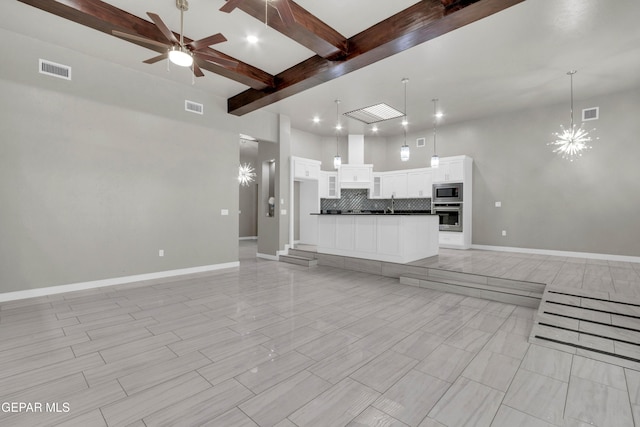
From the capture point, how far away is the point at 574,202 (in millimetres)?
6168

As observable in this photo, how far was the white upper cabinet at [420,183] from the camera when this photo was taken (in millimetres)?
7848

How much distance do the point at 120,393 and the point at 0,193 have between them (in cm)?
370

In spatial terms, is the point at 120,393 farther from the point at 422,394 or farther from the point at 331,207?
the point at 331,207

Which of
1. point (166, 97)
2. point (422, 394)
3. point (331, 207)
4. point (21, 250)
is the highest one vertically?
point (166, 97)

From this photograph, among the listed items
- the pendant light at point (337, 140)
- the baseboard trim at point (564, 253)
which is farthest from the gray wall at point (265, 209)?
the baseboard trim at point (564, 253)

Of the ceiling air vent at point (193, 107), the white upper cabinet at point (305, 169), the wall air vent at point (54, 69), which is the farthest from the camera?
the white upper cabinet at point (305, 169)

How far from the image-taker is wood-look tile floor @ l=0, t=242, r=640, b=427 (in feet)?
5.54

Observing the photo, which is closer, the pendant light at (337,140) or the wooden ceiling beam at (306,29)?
the wooden ceiling beam at (306,29)

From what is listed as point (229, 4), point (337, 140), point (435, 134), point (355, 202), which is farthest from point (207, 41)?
point (435, 134)

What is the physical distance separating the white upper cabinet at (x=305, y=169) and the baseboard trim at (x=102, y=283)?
2894 millimetres

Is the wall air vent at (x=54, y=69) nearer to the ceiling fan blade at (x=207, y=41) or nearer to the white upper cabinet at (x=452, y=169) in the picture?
the ceiling fan blade at (x=207, y=41)

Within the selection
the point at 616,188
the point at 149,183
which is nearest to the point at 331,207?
the point at 149,183

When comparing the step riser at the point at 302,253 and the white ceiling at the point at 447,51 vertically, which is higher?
the white ceiling at the point at 447,51

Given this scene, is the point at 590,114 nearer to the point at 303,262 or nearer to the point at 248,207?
the point at 303,262
